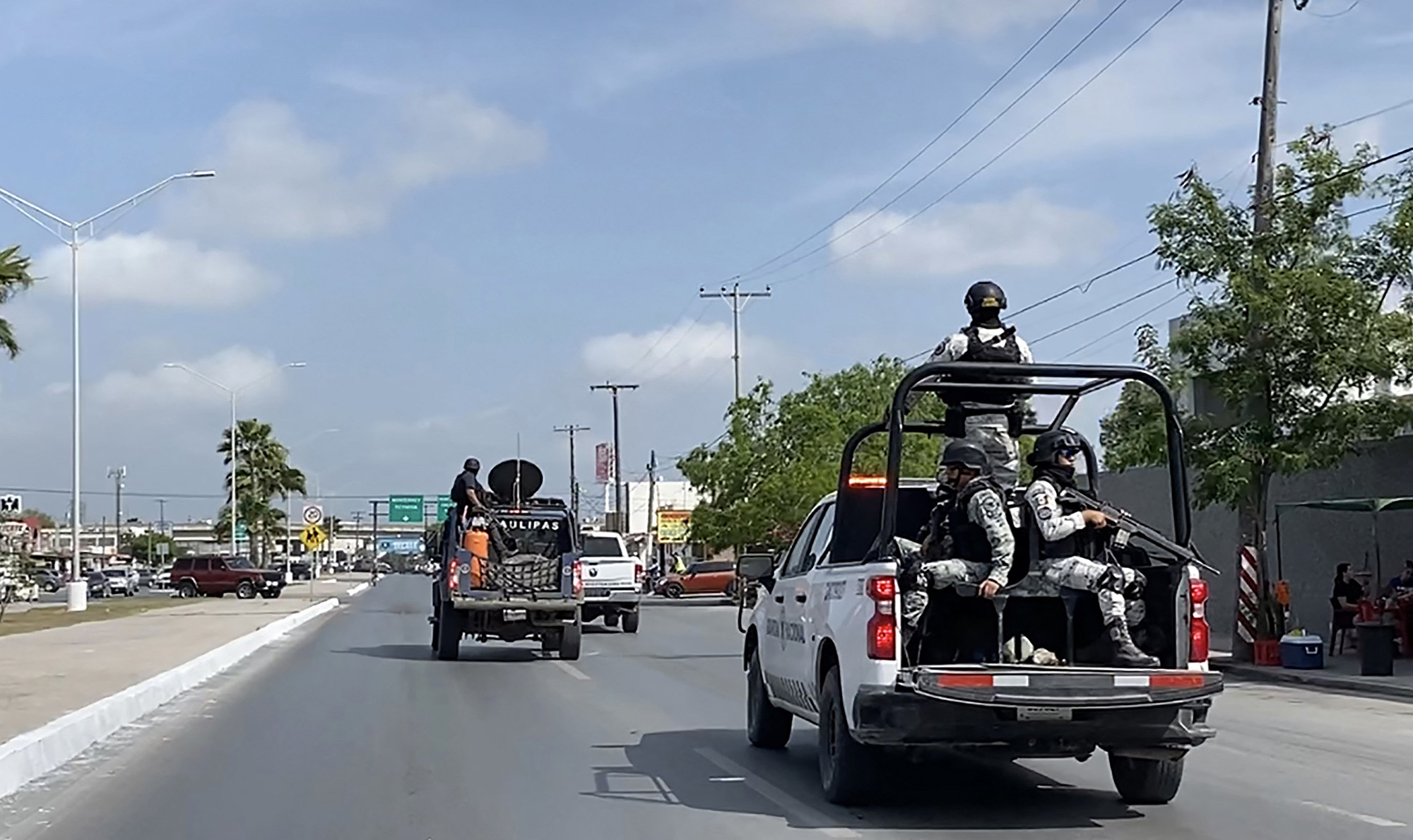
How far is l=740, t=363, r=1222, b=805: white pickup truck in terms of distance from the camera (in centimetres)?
961

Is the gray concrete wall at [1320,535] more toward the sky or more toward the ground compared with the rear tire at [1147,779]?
more toward the sky

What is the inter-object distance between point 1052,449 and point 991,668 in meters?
1.57

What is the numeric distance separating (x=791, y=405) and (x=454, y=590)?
40666mm

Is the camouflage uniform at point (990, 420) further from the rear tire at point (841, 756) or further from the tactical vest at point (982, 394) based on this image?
the rear tire at point (841, 756)

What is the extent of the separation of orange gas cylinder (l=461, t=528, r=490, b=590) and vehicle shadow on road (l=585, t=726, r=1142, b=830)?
11003 millimetres

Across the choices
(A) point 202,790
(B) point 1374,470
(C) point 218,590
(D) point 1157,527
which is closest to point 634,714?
(A) point 202,790

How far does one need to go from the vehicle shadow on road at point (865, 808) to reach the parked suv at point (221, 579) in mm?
53371

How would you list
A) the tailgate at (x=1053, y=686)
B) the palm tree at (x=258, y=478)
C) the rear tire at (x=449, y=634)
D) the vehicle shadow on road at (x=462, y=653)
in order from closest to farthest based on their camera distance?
the tailgate at (x=1053, y=686) < the rear tire at (x=449, y=634) < the vehicle shadow on road at (x=462, y=653) < the palm tree at (x=258, y=478)

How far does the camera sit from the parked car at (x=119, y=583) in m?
75.9

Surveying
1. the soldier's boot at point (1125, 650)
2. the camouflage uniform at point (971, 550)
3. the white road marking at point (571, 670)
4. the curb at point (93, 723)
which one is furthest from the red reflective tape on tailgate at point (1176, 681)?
the white road marking at point (571, 670)

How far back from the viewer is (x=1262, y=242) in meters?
24.9

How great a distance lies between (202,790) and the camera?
12.1m

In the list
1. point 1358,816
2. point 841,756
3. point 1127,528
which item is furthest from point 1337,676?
point 841,756

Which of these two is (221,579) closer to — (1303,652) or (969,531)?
(1303,652)
